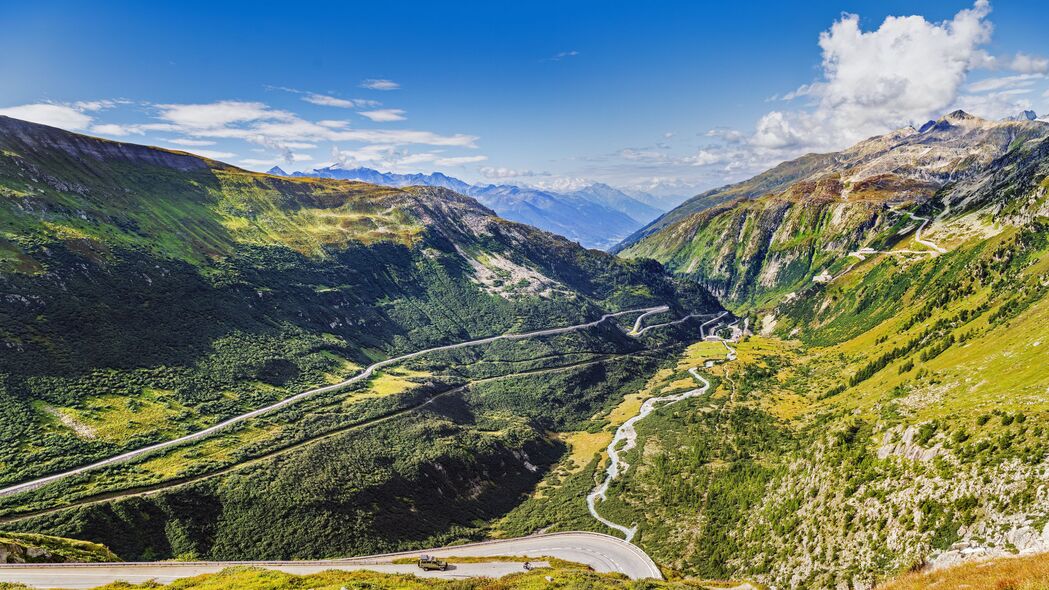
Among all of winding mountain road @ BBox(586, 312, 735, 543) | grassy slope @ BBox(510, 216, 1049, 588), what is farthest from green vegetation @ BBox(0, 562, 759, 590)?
winding mountain road @ BBox(586, 312, 735, 543)

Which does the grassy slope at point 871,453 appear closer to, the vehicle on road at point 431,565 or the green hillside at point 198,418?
the green hillside at point 198,418

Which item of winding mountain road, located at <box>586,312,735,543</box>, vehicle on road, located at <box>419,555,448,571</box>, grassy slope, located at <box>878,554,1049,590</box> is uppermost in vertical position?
grassy slope, located at <box>878,554,1049,590</box>

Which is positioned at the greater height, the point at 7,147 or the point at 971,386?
the point at 7,147

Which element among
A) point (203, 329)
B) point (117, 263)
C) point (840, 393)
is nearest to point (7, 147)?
point (117, 263)

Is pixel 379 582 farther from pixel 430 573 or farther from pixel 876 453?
pixel 876 453

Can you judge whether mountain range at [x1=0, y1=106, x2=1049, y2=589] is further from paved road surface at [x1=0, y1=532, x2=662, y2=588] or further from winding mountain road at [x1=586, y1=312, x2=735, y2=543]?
paved road surface at [x1=0, y1=532, x2=662, y2=588]

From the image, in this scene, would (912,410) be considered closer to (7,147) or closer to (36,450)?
(36,450)

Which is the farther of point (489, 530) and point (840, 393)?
point (840, 393)

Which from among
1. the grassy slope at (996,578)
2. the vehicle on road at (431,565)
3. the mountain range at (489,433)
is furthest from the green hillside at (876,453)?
the vehicle on road at (431,565)

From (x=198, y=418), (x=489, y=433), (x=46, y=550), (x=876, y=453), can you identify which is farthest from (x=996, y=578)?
(x=198, y=418)
